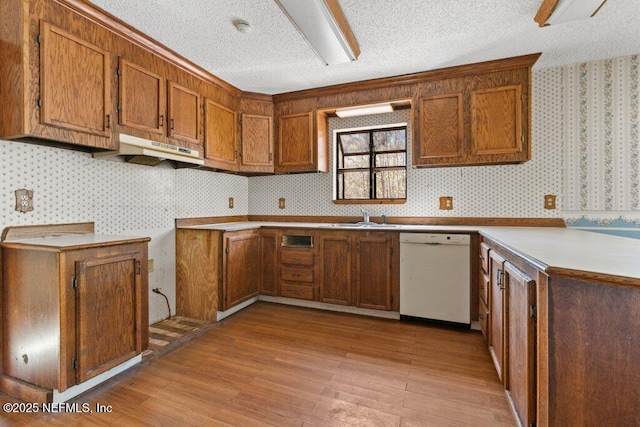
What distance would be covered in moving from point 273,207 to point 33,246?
2569 mm

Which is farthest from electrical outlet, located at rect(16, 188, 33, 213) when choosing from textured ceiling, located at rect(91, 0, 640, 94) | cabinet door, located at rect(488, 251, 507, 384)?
→ cabinet door, located at rect(488, 251, 507, 384)

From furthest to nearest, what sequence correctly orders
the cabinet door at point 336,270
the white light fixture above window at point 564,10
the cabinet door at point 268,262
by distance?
the cabinet door at point 268,262
the cabinet door at point 336,270
the white light fixture above window at point 564,10

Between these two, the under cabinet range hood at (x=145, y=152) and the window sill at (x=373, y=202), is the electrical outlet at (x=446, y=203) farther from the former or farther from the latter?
the under cabinet range hood at (x=145, y=152)

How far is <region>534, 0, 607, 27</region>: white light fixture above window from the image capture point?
185 cm

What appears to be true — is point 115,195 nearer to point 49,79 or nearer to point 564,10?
point 49,79

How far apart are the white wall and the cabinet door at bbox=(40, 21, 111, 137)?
1.12 ft

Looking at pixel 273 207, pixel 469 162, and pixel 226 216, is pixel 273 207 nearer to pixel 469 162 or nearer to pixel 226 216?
pixel 226 216

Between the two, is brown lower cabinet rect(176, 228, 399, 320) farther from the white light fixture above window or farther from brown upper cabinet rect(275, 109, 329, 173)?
the white light fixture above window

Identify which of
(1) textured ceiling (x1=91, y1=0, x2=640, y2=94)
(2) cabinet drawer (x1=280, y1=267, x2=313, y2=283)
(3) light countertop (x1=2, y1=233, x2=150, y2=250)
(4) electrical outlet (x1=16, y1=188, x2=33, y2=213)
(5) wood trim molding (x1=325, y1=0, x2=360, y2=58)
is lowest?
(2) cabinet drawer (x1=280, y1=267, x2=313, y2=283)

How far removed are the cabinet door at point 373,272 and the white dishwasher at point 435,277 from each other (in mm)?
147

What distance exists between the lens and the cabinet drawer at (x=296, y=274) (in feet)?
10.6

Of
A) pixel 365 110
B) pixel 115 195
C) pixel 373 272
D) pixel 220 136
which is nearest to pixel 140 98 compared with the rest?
pixel 115 195

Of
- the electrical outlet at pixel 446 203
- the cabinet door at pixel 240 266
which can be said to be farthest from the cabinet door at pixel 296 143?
the electrical outlet at pixel 446 203

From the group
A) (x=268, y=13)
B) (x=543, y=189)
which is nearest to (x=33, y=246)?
(x=268, y=13)
